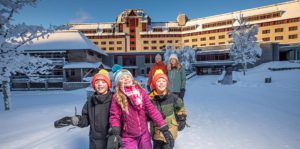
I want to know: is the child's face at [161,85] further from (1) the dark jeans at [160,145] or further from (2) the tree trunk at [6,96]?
(2) the tree trunk at [6,96]

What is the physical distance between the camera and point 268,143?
4.25 meters

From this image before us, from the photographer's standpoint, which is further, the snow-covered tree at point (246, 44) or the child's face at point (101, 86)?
the snow-covered tree at point (246, 44)

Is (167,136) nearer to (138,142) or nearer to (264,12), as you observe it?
(138,142)

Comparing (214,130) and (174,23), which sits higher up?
(174,23)

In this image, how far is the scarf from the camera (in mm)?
2781

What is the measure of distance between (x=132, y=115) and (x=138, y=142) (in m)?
0.41

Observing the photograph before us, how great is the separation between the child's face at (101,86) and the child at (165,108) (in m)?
0.78

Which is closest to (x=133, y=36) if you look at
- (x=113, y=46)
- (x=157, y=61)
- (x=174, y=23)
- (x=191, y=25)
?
(x=113, y=46)

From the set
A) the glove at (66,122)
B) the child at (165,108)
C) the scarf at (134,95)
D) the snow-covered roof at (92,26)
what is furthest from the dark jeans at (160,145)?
the snow-covered roof at (92,26)

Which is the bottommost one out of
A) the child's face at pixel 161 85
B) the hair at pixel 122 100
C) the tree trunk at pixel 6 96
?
the tree trunk at pixel 6 96

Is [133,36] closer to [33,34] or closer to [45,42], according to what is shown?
[45,42]

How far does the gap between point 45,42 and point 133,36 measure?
30698mm

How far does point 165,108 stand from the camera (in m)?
3.03

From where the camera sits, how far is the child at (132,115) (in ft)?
8.90
